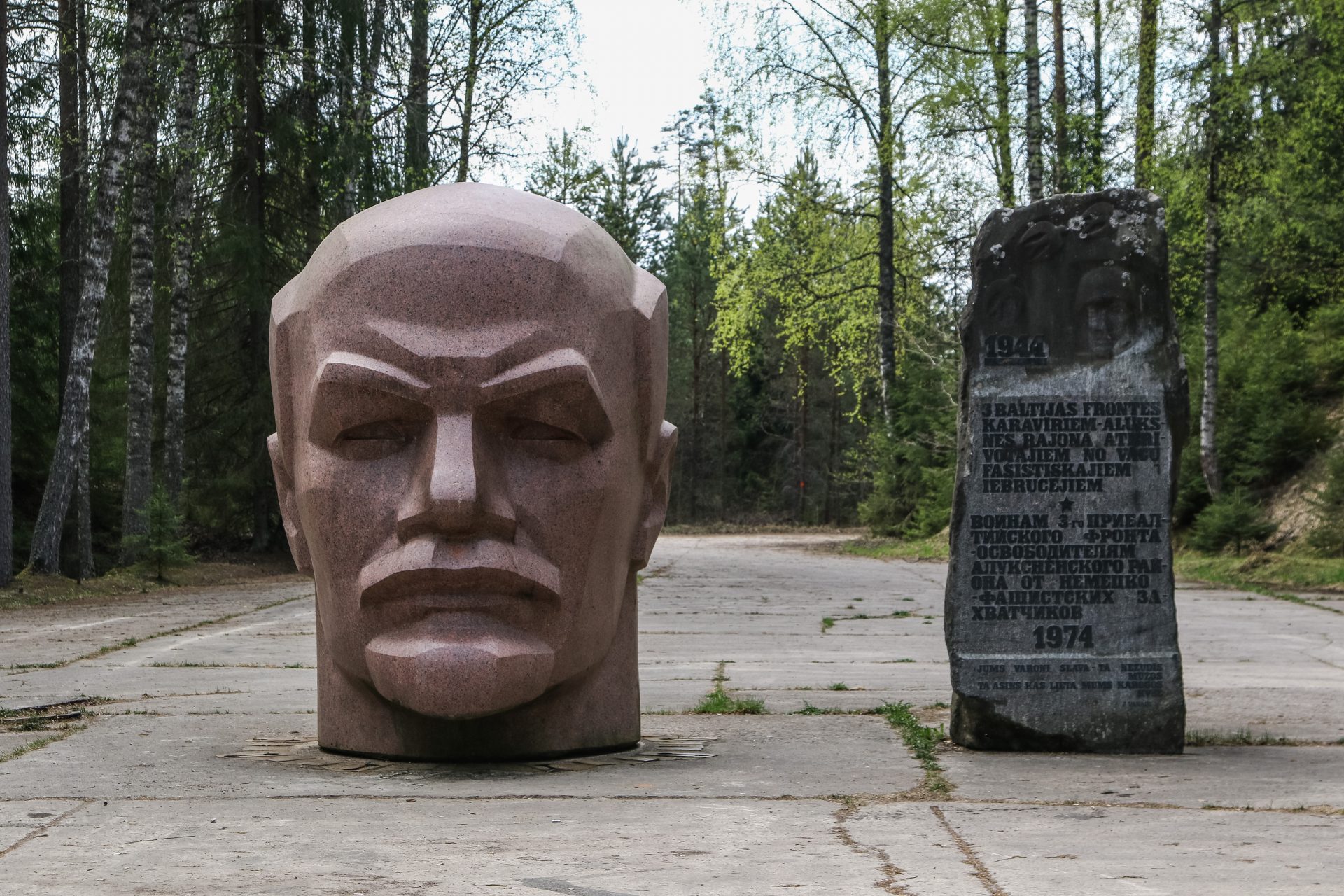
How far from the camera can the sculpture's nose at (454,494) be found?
4.70 m

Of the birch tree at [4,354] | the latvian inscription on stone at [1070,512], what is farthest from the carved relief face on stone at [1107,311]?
the birch tree at [4,354]

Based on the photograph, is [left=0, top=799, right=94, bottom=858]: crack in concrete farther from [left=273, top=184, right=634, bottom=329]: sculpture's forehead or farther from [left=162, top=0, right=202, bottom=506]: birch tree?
[left=162, top=0, right=202, bottom=506]: birch tree

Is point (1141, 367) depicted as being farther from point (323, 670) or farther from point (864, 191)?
point (864, 191)

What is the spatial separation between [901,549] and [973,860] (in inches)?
875

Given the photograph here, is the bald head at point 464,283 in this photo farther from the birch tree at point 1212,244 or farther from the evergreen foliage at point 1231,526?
the birch tree at point 1212,244

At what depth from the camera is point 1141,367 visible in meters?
5.50

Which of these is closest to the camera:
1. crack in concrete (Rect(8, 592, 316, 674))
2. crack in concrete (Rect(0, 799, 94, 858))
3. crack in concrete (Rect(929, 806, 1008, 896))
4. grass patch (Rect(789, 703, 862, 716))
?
crack in concrete (Rect(929, 806, 1008, 896))

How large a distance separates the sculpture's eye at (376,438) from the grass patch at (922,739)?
2.09 meters

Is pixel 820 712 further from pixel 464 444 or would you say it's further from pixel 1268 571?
pixel 1268 571

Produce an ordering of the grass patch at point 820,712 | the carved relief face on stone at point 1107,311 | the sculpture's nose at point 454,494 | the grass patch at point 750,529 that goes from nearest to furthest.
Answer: the sculpture's nose at point 454,494, the carved relief face on stone at point 1107,311, the grass patch at point 820,712, the grass patch at point 750,529

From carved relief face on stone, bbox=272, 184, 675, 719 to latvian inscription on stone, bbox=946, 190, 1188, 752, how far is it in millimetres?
1373

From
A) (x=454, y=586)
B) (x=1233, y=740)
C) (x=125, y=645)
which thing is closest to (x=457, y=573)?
(x=454, y=586)

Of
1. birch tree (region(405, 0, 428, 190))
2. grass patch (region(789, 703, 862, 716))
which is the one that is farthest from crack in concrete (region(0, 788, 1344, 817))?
birch tree (region(405, 0, 428, 190))

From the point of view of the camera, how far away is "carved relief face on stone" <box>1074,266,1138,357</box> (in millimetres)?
5531
